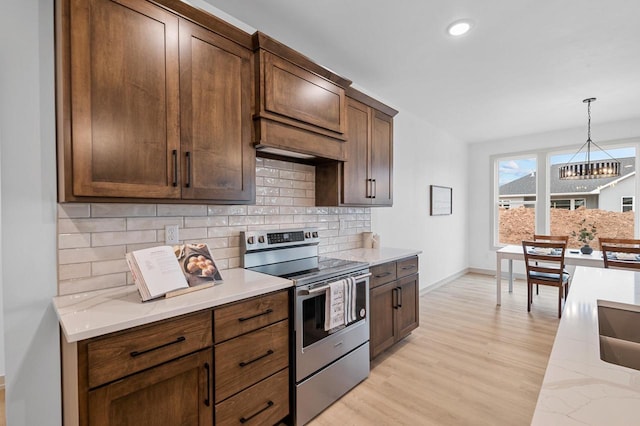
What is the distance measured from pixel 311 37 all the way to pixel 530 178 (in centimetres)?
527

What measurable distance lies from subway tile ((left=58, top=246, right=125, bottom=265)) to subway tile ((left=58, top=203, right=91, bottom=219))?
0.17 m

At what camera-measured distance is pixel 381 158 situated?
318cm

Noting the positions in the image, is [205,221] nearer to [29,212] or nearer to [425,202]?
[29,212]

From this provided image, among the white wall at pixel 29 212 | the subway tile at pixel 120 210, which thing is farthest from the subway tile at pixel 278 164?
the white wall at pixel 29 212

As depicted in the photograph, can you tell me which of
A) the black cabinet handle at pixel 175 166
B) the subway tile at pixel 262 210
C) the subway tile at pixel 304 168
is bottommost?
the subway tile at pixel 262 210

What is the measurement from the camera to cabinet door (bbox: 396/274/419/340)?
9.43 feet

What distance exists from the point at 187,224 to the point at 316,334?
1112mm

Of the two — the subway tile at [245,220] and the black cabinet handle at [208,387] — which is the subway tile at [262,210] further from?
the black cabinet handle at [208,387]

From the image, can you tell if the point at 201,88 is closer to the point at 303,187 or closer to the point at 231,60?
the point at 231,60

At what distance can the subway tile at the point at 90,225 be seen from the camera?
4.97ft

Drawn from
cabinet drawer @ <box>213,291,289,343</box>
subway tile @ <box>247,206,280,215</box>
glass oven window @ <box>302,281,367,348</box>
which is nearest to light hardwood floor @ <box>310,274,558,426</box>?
glass oven window @ <box>302,281,367,348</box>

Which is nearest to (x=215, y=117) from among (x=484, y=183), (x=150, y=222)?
(x=150, y=222)

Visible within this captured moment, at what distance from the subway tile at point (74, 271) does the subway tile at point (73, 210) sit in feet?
0.81

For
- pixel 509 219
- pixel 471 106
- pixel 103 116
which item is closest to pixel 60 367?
pixel 103 116
